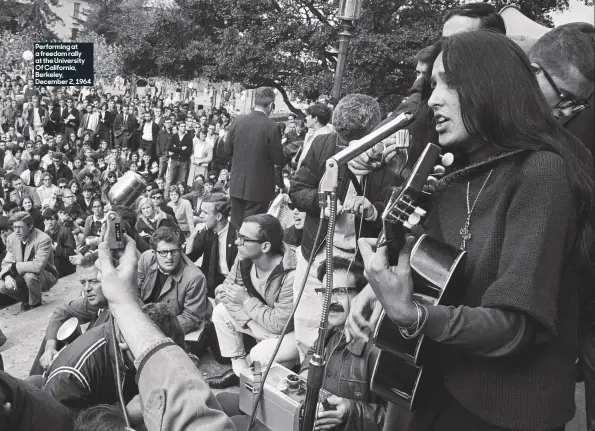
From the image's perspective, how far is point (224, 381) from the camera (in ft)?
13.8

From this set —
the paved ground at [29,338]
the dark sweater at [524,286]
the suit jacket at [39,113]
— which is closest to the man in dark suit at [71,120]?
the suit jacket at [39,113]

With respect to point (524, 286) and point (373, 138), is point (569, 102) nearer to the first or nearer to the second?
point (373, 138)

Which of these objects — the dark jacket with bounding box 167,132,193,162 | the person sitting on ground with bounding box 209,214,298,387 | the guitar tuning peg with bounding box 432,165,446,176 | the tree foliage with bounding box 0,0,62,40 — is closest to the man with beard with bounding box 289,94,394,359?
the person sitting on ground with bounding box 209,214,298,387

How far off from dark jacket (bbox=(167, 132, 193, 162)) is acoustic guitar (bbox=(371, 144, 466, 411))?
1459 centimetres

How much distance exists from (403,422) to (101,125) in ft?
60.2

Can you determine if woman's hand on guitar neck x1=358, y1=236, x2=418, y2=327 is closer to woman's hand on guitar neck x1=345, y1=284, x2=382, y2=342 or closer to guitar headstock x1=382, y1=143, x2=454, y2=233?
guitar headstock x1=382, y1=143, x2=454, y2=233

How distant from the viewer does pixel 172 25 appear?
2253 cm

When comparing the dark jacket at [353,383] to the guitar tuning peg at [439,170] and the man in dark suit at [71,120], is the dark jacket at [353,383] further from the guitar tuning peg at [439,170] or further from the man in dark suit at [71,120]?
the man in dark suit at [71,120]

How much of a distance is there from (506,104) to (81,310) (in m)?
3.81

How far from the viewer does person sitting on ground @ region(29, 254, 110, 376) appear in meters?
4.07

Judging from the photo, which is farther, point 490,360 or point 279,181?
point 279,181

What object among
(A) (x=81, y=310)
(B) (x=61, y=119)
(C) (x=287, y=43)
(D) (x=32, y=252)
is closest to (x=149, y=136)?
(B) (x=61, y=119)

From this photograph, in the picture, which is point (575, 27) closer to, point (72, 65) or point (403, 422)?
point (403, 422)

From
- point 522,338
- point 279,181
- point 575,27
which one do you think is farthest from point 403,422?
point 279,181
